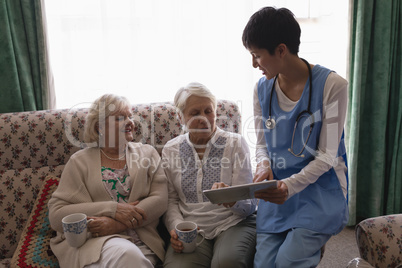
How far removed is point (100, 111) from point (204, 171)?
0.62 meters

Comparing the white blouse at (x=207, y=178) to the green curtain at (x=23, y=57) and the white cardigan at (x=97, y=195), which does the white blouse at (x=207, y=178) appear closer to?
the white cardigan at (x=97, y=195)

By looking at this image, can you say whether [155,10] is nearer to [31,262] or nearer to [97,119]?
[97,119]

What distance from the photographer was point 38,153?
186 cm

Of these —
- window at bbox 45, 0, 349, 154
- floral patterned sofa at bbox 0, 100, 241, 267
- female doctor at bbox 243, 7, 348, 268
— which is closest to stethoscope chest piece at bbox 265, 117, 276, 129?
female doctor at bbox 243, 7, 348, 268

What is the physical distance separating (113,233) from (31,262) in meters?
0.40

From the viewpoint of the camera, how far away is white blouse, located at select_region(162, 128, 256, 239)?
5.43 feet

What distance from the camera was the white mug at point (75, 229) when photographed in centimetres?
135

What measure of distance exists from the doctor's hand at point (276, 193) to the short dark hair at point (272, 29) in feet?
1.88

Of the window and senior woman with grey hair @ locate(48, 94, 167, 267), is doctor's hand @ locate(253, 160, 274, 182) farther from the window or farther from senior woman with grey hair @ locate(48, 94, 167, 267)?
the window

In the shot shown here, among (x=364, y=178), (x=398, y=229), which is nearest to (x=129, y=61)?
(x=398, y=229)

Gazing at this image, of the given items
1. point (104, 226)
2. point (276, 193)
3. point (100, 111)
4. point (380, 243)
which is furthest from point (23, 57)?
point (380, 243)

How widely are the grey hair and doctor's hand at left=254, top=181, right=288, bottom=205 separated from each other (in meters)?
0.84

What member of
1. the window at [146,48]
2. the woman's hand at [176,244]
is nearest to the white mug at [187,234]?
the woman's hand at [176,244]

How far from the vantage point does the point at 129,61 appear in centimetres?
238
